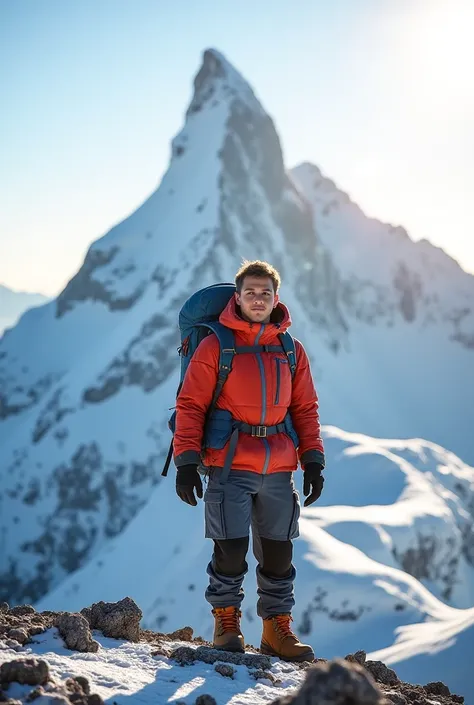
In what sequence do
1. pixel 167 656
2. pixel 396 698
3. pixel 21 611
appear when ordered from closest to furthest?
pixel 396 698, pixel 167 656, pixel 21 611

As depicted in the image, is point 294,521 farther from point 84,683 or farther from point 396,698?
point 84,683

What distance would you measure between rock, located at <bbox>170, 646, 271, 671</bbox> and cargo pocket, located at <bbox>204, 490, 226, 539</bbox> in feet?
2.18

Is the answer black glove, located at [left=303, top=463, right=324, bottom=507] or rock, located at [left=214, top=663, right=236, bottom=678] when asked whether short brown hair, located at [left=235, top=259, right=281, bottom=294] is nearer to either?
black glove, located at [left=303, top=463, right=324, bottom=507]

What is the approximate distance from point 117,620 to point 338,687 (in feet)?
8.89

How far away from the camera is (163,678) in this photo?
3.36 meters

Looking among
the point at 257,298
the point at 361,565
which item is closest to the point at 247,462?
the point at 257,298

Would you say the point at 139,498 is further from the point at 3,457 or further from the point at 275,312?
the point at 275,312

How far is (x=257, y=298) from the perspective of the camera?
4188 mm

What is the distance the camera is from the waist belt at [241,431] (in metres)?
4.11

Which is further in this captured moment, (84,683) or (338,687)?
(84,683)

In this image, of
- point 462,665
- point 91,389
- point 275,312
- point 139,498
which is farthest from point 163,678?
point 91,389

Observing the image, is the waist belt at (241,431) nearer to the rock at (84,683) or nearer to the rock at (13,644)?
the rock at (13,644)

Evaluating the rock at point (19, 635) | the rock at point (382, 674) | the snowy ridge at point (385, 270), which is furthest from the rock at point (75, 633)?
the snowy ridge at point (385, 270)

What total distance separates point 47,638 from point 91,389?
6788cm
